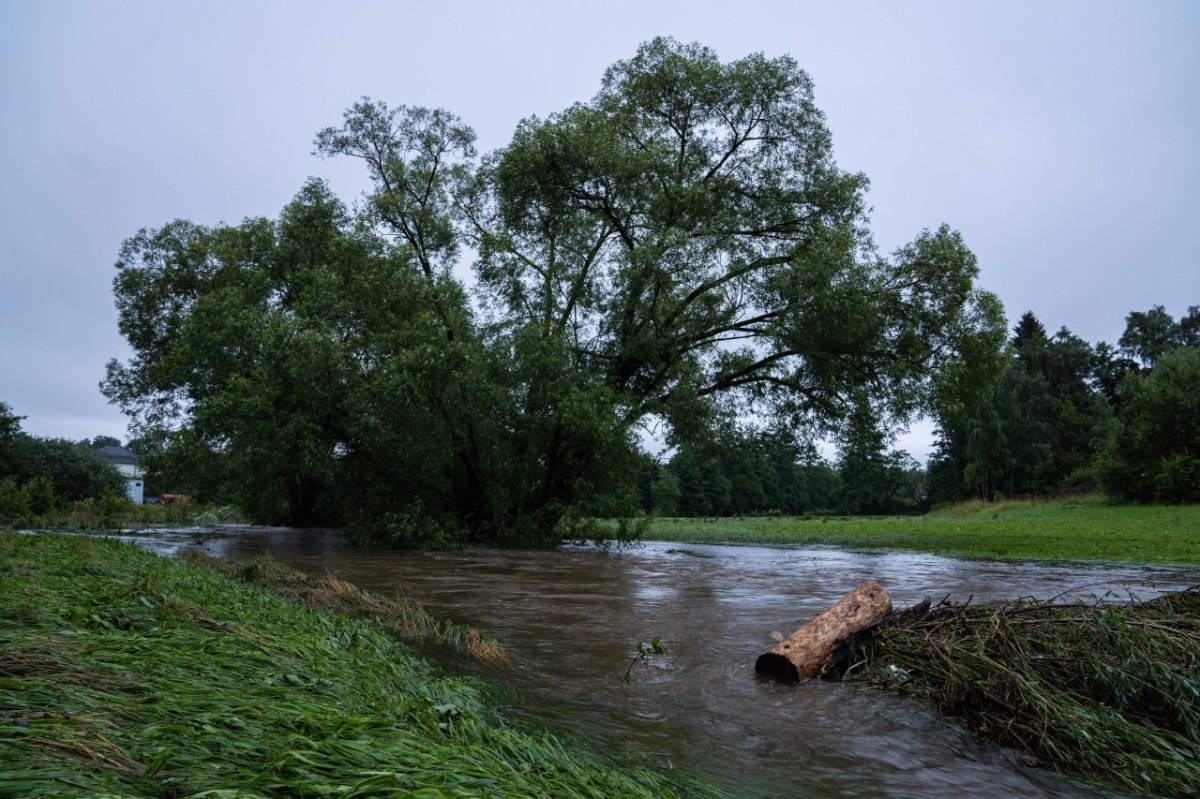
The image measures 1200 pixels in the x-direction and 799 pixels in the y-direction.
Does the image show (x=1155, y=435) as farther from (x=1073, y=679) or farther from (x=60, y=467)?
(x=60, y=467)

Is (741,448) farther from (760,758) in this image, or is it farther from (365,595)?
(760,758)

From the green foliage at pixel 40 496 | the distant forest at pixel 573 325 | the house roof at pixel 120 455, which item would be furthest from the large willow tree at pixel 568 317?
the house roof at pixel 120 455

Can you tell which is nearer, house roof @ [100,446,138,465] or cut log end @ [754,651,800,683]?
cut log end @ [754,651,800,683]

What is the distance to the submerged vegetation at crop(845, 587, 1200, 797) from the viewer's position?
4.16 meters

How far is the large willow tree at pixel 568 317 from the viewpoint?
1939 centimetres

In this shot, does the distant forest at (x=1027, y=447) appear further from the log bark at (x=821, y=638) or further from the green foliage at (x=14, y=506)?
the green foliage at (x=14, y=506)

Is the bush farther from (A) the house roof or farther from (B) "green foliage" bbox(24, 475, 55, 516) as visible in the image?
(A) the house roof

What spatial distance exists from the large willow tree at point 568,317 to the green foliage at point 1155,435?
1055 inches

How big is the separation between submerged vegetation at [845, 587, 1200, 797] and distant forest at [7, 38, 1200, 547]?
13.2 metres

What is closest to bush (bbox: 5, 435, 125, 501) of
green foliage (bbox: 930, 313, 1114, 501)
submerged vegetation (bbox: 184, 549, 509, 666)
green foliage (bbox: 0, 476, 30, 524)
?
green foliage (bbox: 0, 476, 30, 524)

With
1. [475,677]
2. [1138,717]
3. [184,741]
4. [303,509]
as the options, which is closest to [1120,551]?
[1138,717]

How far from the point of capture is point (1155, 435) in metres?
41.3

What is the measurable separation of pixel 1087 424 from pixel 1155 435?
29570 mm

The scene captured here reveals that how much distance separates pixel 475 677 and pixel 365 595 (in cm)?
390
